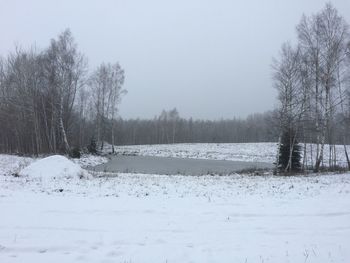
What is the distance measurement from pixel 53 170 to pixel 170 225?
35.4 feet

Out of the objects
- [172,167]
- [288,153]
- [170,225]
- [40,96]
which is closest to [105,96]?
[40,96]

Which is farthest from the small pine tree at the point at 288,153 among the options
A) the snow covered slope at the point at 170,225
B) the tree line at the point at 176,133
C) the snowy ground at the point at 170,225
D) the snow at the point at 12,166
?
the tree line at the point at 176,133

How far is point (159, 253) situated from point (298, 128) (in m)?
22.1

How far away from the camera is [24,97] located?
1497 inches

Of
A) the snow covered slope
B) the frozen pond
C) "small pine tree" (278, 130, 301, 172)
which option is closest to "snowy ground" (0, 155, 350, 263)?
the snow covered slope

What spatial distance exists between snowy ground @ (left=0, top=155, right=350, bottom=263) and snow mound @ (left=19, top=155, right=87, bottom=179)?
11.6ft

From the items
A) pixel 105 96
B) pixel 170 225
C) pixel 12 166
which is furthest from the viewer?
pixel 105 96

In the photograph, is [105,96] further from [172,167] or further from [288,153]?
[288,153]

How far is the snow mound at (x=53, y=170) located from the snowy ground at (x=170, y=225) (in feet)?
11.6

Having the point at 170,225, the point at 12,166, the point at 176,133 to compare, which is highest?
the point at 176,133

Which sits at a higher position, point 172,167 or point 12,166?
point 12,166

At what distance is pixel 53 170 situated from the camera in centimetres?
1705

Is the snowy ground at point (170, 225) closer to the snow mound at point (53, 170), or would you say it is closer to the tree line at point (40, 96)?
the snow mound at point (53, 170)

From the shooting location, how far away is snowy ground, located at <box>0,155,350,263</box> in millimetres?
6133
